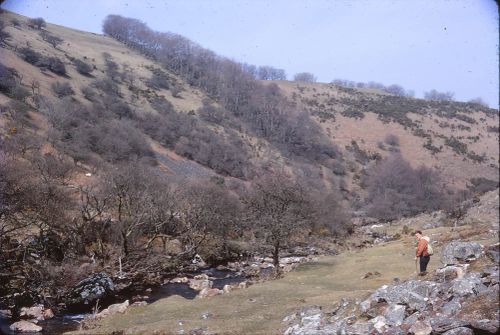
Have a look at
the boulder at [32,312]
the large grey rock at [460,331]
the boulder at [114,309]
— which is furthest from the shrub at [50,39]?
the large grey rock at [460,331]

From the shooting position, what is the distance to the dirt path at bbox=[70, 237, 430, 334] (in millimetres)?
12992

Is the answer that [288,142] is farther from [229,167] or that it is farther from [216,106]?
[229,167]

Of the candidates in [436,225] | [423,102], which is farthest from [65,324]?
[423,102]

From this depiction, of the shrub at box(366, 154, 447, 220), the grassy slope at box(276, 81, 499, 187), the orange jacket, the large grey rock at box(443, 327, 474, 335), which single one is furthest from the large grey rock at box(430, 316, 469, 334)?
the grassy slope at box(276, 81, 499, 187)

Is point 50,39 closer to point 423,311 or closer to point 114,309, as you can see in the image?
point 114,309

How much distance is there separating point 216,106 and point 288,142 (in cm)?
1310

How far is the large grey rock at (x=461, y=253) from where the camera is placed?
1265 centimetres

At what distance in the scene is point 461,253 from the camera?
1294cm

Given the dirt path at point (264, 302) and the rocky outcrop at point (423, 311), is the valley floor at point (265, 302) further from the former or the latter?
the rocky outcrop at point (423, 311)

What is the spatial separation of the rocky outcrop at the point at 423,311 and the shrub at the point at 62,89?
4694 centimetres

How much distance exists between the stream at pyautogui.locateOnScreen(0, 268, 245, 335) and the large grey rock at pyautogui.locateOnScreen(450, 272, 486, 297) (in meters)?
11.1

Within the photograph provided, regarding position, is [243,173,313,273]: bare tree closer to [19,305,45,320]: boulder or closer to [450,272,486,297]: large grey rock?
[19,305,45,320]: boulder

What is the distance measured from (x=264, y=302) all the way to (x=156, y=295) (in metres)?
5.55

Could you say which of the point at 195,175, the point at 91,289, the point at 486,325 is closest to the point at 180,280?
the point at 91,289
